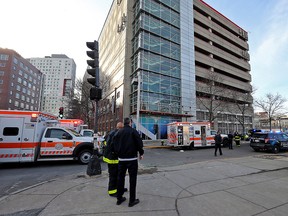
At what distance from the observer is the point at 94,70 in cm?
648

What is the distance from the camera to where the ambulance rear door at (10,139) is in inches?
313

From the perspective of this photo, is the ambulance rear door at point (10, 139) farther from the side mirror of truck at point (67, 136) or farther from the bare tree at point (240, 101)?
the bare tree at point (240, 101)

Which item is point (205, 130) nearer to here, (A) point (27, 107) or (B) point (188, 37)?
(B) point (188, 37)

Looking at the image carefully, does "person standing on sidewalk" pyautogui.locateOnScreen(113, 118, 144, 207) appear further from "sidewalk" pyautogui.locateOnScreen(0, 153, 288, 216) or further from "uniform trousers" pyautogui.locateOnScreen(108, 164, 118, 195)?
"uniform trousers" pyautogui.locateOnScreen(108, 164, 118, 195)

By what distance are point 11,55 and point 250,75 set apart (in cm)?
8667

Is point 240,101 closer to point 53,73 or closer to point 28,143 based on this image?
point 28,143

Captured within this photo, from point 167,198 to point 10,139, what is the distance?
825cm

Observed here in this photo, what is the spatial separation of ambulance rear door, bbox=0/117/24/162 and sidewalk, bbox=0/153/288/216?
13.6 ft

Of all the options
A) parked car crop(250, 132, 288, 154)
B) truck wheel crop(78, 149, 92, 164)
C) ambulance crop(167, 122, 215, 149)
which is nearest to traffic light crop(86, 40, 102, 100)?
truck wheel crop(78, 149, 92, 164)

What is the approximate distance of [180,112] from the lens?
105 ft

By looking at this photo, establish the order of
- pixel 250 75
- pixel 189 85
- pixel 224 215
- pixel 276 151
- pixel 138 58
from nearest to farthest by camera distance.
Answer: pixel 224 215, pixel 276 151, pixel 138 58, pixel 189 85, pixel 250 75

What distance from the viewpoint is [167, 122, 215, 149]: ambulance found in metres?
16.6

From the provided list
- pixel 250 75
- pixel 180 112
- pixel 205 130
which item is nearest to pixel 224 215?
pixel 205 130

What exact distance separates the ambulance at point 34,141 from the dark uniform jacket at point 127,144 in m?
6.01
